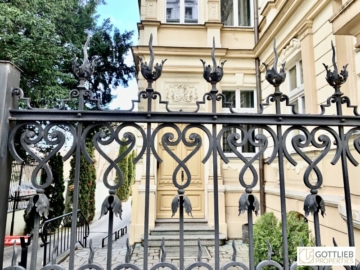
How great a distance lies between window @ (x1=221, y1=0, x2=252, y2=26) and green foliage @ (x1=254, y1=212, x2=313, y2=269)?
555cm

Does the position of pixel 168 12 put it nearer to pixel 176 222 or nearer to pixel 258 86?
pixel 258 86

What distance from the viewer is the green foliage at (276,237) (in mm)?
3463

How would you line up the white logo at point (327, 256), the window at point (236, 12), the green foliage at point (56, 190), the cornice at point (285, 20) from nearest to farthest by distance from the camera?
the white logo at point (327, 256) < the cornice at point (285, 20) < the window at point (236, 12) < the green foliage at point (56, 190)

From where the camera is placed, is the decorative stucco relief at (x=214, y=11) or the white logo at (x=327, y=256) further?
the decorative stucco relief at (x=214, y=11)

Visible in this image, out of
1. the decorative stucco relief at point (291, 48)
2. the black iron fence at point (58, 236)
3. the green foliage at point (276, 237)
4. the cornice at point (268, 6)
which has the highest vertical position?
the cornice at point (268, 6)

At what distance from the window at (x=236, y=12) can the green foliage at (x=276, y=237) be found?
5546 millimetres

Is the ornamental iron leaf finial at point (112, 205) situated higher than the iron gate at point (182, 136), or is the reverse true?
the iron gate at point (182, 136)

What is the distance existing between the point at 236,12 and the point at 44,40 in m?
5.24

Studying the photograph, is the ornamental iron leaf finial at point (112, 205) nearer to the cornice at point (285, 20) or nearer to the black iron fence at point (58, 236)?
the black iron fence at point (58, 236)

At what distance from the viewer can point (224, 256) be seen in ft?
16.0

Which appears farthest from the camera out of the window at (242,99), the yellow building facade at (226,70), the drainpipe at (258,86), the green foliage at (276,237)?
the window at (242,99)

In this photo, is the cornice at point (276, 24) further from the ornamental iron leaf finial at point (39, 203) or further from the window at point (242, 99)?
the ornamental iron leaf finial at point (39, 203)

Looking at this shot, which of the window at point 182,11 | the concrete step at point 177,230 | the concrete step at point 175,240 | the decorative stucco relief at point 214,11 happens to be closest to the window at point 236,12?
the decorative stucco relief at point 214,11

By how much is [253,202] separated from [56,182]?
836 centimetres
